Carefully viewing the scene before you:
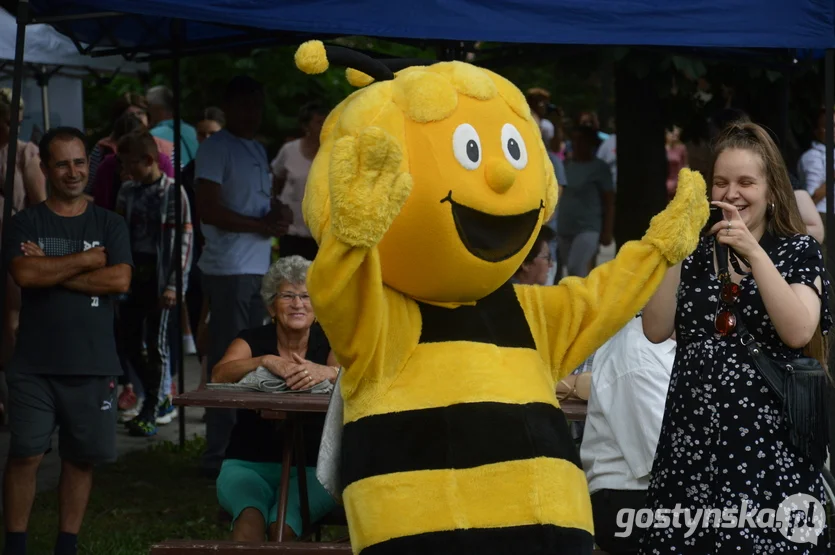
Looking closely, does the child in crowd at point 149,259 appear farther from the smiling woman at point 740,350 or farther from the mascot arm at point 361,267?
the mascot arm at point 361,267

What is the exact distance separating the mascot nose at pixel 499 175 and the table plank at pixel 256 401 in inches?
73.3

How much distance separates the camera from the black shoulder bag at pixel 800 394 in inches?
151

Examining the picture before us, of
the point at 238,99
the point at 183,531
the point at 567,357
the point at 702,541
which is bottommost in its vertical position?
the point at 183,531

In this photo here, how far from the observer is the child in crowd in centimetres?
834

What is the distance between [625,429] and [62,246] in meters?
2.71

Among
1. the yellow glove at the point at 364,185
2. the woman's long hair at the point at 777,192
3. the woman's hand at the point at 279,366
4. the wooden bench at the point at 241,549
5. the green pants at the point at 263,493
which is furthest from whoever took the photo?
the woman's hand at the point at 279,366

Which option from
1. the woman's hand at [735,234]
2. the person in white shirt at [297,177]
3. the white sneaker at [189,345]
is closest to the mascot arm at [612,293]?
the woman's hand at [735,234]

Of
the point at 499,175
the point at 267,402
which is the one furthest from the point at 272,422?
the point at 499,175

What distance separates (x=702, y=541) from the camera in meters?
3.90

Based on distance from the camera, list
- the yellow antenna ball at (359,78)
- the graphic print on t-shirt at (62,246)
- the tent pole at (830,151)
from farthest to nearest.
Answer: the tent pole at (830,151)
the graphic print on t-shirt at (62,246)
the yellow antenna ball at (359,78)

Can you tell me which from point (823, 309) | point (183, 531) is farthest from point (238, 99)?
point (823, 309)

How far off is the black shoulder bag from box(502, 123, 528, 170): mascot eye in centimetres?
99

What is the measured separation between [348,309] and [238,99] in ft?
15.7

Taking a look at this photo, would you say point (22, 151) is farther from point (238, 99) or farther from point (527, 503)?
point (527, 503)
